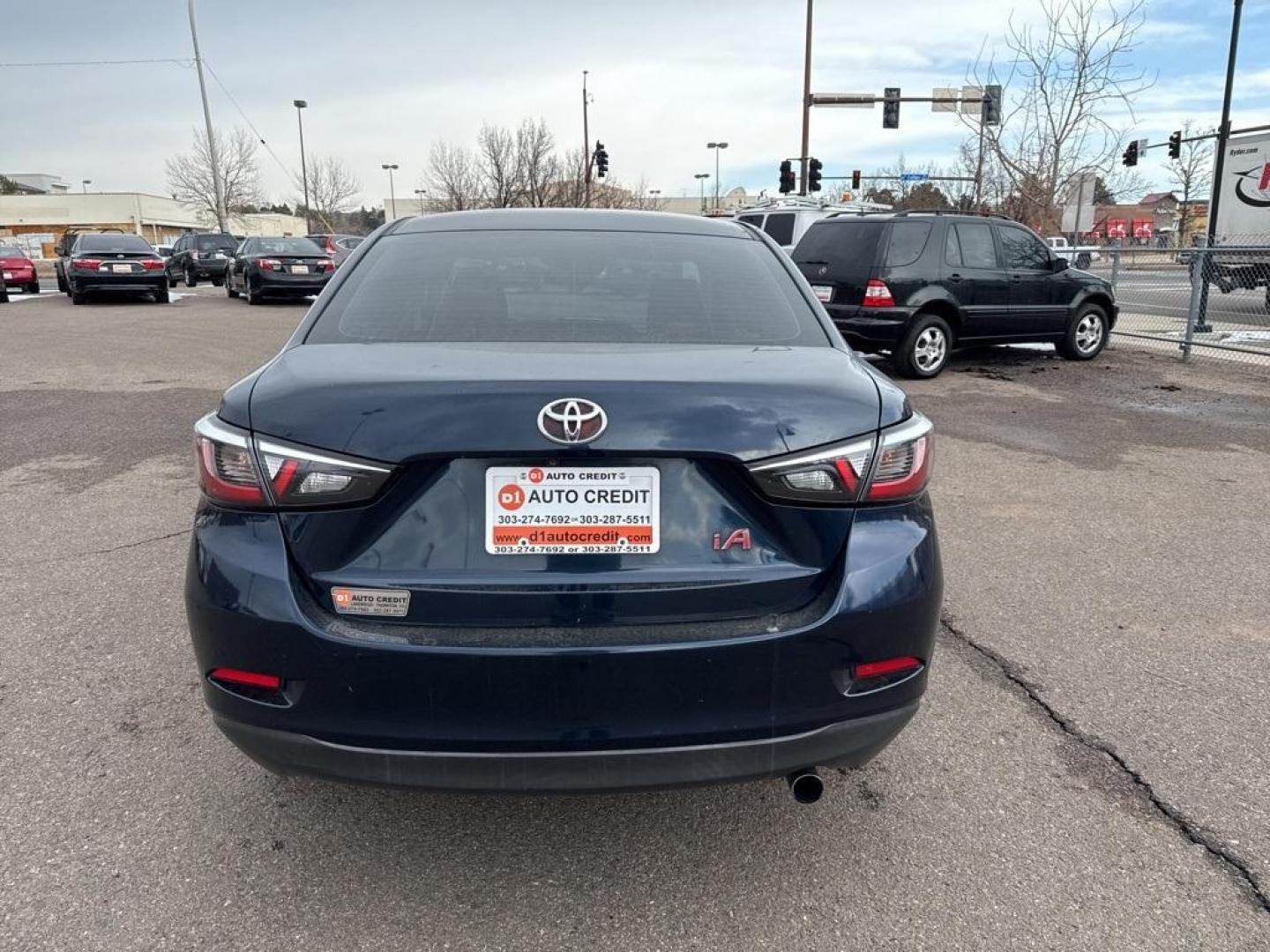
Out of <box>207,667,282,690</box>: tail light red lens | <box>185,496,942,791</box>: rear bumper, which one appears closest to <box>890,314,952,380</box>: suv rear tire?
<box>185,496,942,791</box>: rear bumper

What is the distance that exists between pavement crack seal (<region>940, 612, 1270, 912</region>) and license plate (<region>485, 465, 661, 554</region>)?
72.7 inches

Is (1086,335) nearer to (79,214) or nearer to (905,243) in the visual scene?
(905,243)

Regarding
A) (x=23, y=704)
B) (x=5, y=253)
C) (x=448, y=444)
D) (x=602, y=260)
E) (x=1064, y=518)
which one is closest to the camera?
(x=448, y=444)

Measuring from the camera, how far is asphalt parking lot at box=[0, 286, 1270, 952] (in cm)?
226

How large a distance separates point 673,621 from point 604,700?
0.23 metres

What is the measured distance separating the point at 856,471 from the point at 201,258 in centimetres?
3268

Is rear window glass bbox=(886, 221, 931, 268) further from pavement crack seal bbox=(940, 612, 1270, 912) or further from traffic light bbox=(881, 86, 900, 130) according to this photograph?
traffic light bbox=(881, 86, 900, 130)

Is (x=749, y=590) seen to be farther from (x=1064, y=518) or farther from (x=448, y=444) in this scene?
(x=1064, y=518)

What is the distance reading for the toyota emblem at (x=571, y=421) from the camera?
2.00 m

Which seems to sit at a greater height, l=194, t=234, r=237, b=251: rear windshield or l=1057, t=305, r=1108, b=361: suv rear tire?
l=194, t=234, r=237, b=251: rear windshield

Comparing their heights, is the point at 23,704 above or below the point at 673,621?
below

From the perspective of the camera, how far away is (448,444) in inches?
78.9

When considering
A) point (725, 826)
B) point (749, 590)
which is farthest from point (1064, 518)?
point (749, 590)

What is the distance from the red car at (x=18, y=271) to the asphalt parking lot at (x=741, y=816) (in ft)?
82.2
